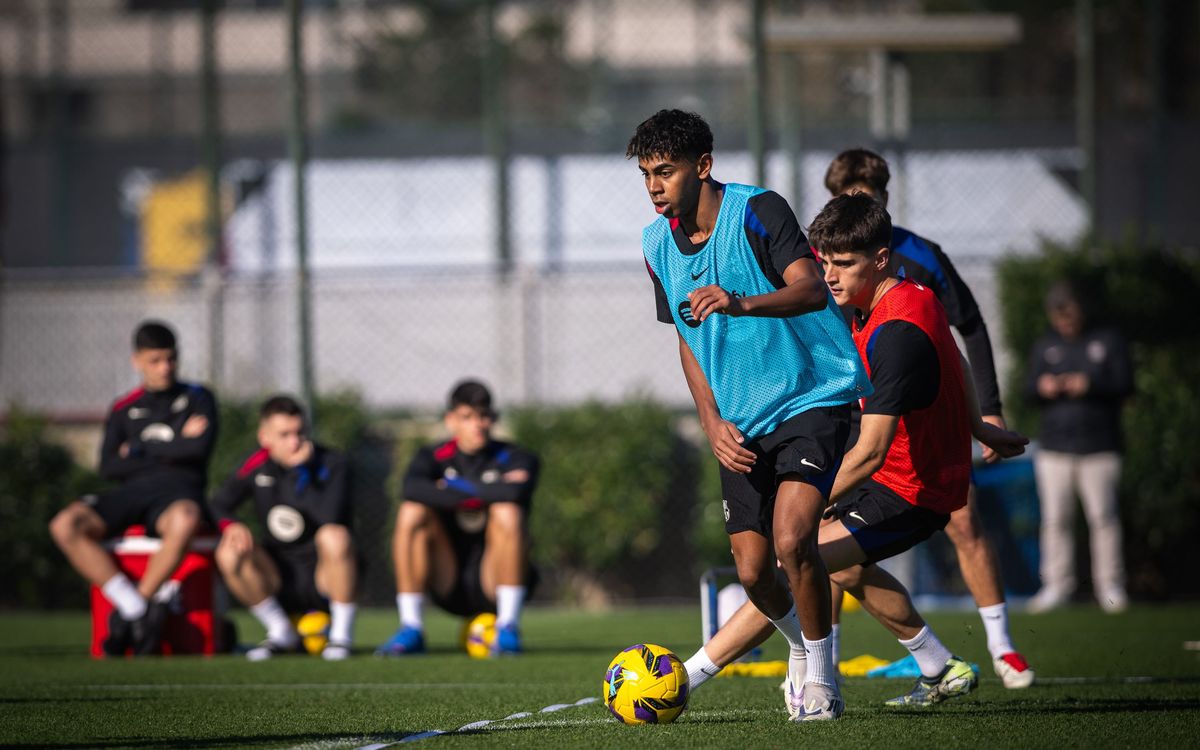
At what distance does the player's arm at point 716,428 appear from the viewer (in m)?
4.85

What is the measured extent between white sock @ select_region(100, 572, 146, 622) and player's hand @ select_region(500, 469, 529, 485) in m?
1.93

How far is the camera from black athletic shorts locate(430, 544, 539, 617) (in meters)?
8.39

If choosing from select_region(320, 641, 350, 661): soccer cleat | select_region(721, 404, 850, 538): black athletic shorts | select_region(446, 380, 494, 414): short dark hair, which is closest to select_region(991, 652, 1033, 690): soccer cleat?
select_region(721, 404, 850, 538): black athletic shorts

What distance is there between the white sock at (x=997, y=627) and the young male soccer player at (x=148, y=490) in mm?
4105

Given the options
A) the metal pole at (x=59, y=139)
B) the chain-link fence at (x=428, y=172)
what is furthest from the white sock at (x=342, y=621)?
the metal pole at (x=59, y=139)

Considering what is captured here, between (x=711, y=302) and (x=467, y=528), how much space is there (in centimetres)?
426

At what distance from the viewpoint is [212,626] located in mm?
8383

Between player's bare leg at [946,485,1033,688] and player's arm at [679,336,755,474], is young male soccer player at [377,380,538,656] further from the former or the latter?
player's arm at [679,336,755,474]

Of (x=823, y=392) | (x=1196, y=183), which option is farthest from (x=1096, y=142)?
(x=823, y=392)

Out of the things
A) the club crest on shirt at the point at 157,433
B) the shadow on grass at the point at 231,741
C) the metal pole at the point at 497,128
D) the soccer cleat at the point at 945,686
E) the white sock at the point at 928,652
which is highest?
the metal pole at the point at 497,128

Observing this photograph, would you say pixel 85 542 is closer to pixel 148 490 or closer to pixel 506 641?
pixel 148 490

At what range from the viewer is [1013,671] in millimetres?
6102

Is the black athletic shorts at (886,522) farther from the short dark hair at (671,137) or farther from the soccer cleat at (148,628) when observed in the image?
the soccer cleat at (148,628)

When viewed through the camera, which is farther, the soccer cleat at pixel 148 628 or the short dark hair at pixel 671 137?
the soccer cleat at pixel 148 628
